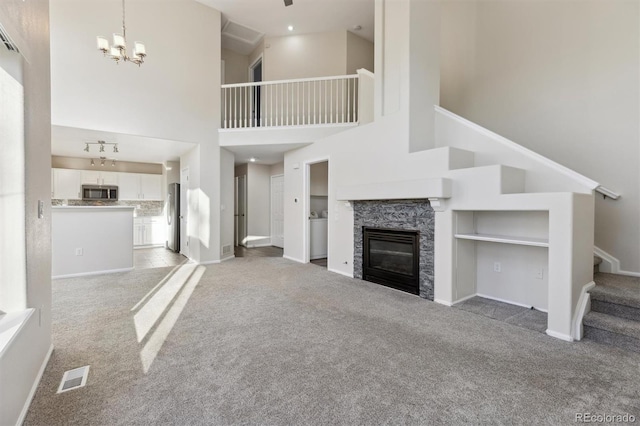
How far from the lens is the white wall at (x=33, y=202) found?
1490 mm

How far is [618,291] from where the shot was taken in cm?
277

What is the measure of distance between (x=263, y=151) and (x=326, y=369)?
5225mm

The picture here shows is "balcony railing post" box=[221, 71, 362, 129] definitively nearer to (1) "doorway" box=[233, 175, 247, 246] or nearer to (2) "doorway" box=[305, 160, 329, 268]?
(2) "doorway" box=[305, 160, 329, 268]

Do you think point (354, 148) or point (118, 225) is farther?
point (118, 225)

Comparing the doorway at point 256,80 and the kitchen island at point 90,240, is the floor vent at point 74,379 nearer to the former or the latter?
the kitchen island at point 90,240

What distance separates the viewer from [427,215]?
147 inches

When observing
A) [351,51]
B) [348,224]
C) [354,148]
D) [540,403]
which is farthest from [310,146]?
[540,403]

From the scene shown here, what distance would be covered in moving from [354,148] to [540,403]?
12.6ft

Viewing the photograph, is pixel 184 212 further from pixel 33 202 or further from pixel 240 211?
pixel 33 202

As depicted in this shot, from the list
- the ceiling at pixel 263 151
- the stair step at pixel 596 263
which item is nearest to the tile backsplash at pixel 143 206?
the ceiling at pixel 263 151

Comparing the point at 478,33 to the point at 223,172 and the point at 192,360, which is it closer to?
the point at 223,172

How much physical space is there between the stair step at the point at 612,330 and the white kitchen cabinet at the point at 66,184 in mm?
9815

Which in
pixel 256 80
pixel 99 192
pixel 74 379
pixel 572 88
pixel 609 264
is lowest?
pixel 74 379

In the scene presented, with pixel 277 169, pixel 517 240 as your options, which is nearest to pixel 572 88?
pixel 517 240
